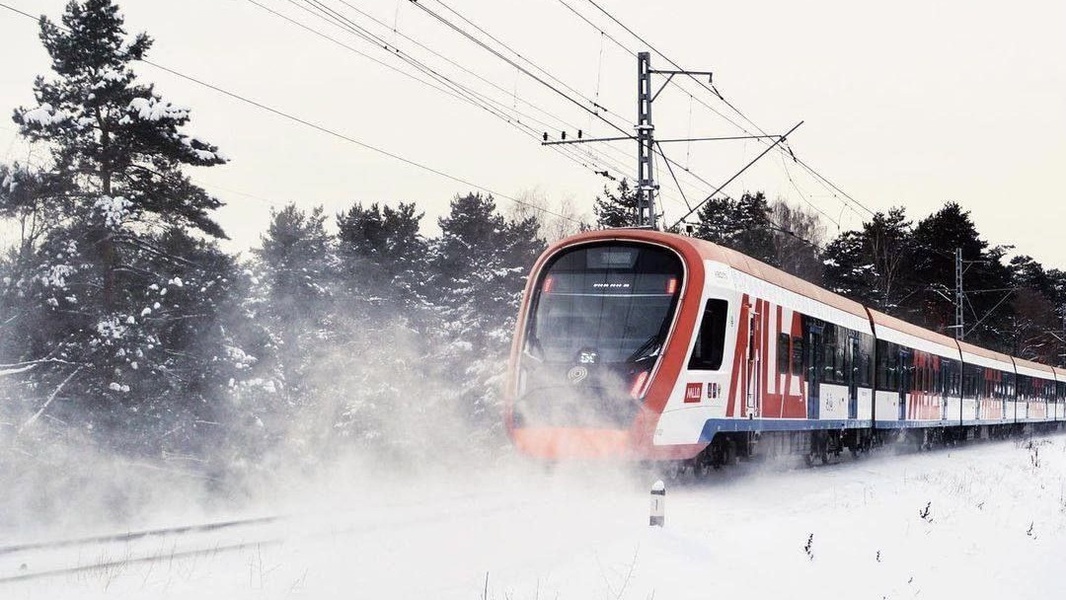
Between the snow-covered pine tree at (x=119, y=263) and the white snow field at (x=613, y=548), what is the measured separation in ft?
30.2

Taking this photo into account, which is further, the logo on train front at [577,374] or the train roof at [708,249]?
the train roof at [708,249]

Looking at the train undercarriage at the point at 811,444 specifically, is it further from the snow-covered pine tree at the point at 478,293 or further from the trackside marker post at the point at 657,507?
the snow-covered pine tree at the point at 478,293

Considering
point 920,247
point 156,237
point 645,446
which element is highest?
point 920,247

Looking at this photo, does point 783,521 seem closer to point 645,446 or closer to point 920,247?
point 645,446

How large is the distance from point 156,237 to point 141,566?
56.5ft

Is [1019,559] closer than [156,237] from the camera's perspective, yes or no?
Yes

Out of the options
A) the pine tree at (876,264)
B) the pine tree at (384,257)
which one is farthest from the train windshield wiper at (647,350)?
the pine tree at (876,264)

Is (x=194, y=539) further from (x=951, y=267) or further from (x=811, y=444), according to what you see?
(x=951, y=267)

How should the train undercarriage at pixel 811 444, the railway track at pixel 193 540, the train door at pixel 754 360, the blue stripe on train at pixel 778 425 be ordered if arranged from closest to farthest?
the railway track at pixel 193 540, the blue stripe on train at pixel 778 425, the train door at pixel 754 360, the train undercarriage at pixel 811 444

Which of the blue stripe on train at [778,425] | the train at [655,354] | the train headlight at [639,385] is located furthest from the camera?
the blue stripe on train at [778,425]

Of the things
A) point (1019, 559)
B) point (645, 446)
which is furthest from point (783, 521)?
point (1019, 559)

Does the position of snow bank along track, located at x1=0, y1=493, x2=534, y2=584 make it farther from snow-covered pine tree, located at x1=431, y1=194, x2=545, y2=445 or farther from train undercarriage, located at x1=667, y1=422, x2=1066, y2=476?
snow-covered pine tree, located at x1=431, y1=194, x2=545, y2=445

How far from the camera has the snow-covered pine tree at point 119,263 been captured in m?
22.8

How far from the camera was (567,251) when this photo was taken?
14695mm
